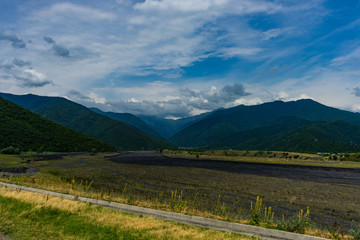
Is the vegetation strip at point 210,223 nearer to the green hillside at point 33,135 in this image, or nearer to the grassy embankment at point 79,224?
the grassy embankment at point 79,224

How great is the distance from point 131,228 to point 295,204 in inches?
958

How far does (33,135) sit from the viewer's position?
109312 mm

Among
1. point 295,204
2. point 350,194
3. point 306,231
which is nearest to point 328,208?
point 295,204

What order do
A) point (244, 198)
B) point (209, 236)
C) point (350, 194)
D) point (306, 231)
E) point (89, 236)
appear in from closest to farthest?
point (89, 236) → point (209, 236) → point (306, 231) → point (244, 198) → point (350, 194)

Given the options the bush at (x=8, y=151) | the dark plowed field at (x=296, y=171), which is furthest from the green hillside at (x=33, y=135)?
the dark plowed field at (x=296, y=171)

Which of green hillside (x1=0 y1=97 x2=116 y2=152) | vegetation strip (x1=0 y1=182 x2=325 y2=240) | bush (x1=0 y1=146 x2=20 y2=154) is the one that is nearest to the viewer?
vegetation strip (x1=0 y1=182 x2=325 y2=240)

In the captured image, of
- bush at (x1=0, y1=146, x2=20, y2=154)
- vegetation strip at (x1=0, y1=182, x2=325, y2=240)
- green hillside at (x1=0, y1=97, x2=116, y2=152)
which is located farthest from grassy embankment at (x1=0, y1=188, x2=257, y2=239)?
green hillside at (x1=0, y1=97, x2=116, y2=152)

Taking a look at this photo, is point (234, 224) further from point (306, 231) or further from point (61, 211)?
point (61, 211)

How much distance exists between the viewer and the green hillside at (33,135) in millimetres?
97375

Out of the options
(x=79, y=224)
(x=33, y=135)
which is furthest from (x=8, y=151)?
(x=79, y=224)

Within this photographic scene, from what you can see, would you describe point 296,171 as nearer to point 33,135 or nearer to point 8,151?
point 8,151

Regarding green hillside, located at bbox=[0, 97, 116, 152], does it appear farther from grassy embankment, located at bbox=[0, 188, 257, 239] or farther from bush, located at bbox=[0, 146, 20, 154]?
grassy embankment, located at bbox=[0, 188, 257, 239]

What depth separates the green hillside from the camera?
97.4 m

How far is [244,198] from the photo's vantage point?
3028 centimetres
